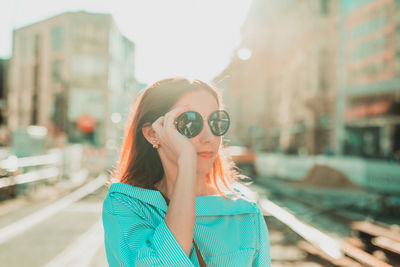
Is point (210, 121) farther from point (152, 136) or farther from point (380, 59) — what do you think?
point (380, 59)

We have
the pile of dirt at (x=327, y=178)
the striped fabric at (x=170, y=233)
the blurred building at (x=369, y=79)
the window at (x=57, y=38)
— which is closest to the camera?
the striped fabric at (x=170, y=233)

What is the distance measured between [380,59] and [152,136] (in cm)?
2292

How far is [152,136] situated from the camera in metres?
1.61

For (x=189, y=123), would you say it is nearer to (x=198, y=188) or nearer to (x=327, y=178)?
(x=198, y=188)

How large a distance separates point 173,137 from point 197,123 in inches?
6.0

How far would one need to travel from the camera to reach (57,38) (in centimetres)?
4475

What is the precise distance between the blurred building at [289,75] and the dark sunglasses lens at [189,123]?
14.4 meters

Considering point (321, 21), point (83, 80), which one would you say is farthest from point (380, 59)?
point (83, 80)

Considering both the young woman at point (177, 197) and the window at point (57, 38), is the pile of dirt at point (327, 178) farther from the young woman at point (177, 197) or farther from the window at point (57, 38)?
the window at point (57, 38)

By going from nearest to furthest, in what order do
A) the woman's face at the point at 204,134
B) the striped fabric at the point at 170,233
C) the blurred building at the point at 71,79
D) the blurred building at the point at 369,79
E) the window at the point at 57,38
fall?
the striped fabric at the point at 170,233, the woman's face at the point at 204,134, the blurred building at the point at 369,79, the blurred building at the point at 71,79, the window at the point at 57,38

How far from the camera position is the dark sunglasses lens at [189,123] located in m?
1.39

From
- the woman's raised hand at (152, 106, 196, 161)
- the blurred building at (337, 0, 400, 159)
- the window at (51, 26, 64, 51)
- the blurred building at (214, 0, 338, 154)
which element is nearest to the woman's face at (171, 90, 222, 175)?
the woman's raised hand at (152, 106, 196, 161)

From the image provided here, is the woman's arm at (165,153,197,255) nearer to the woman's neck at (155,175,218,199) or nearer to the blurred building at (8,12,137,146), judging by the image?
the woman's neck at (155,175,218,199)

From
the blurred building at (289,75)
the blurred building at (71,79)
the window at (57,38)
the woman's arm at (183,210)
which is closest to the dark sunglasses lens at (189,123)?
the woman's arm at (183,210)
